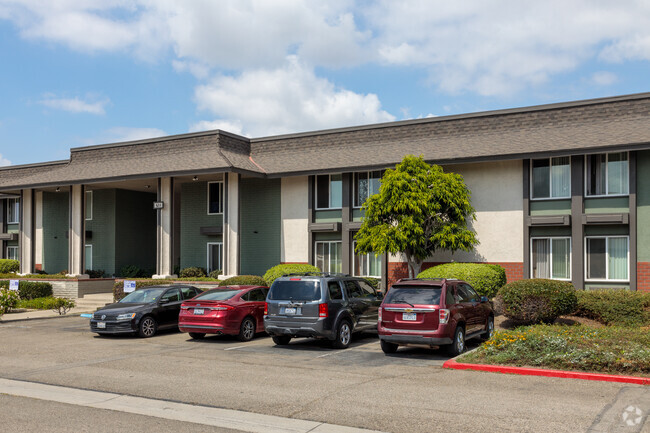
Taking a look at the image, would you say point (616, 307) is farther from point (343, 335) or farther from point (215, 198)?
point (215, 198)

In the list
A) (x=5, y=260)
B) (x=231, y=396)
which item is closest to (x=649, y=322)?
(x=231, y=396)

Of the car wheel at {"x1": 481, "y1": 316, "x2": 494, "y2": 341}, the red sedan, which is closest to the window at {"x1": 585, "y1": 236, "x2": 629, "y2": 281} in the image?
the car wheel at {"x1": 481, "y1": 316, "x2": 494, "y2": 341}

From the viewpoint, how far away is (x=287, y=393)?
980 cm

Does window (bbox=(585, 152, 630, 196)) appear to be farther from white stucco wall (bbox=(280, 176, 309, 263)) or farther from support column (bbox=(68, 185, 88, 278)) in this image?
support column (bbox=(68, 185, 88, 278))

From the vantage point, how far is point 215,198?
97.8 feet

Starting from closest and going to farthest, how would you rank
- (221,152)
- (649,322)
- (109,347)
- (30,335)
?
(109,347) < (649,322) < (30,335) < (221,152)

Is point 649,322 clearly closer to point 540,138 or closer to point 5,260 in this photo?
point 540,138

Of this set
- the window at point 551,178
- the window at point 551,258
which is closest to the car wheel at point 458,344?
the window at point 551,258

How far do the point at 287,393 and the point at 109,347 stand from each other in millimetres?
7342

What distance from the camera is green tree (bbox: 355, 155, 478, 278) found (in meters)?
21.4

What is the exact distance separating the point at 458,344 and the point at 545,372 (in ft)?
8.62

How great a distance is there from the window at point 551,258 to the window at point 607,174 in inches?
80.5

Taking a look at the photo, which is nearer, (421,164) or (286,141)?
(421,164)

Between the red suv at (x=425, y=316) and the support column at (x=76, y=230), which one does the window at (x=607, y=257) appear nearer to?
the red suv at (x=425, y=316)
